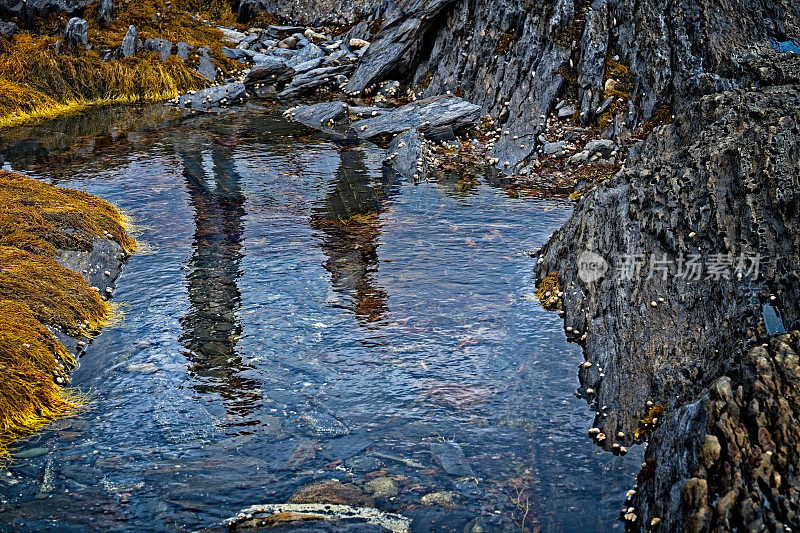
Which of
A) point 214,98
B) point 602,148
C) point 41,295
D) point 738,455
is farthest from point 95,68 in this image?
point 738,455

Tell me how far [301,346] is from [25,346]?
4.62 meters

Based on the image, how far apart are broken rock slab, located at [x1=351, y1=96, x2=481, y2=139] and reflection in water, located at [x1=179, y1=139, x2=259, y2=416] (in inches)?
243

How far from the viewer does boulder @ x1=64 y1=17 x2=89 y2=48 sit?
32.8m

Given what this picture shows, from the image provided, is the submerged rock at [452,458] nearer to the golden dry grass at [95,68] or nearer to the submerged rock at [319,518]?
the submerged rock at [319,518]

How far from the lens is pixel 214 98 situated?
3155 centimetres

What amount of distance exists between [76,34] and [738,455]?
3525 centimetres

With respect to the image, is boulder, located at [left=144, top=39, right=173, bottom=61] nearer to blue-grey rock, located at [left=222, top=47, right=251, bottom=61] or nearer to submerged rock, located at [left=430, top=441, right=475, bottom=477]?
blue-grey rock, located at [left=222, top=47, right=251, bottom=61]

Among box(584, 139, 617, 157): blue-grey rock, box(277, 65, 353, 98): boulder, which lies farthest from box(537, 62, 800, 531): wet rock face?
box(277, 65, 353, 98): boulder

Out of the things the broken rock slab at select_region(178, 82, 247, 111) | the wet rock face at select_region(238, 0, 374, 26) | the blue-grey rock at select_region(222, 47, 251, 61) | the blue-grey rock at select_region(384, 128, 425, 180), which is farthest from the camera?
the wet rock face at select_region(238, 0, 374, 26)

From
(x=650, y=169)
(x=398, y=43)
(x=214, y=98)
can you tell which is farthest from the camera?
(x=214, y=98)

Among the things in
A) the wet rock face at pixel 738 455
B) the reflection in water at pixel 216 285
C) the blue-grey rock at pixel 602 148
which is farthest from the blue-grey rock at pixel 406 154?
the wet rock face at pixel 738 455

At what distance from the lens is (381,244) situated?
54.1ft

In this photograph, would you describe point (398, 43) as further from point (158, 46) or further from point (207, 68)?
point (158, 46)

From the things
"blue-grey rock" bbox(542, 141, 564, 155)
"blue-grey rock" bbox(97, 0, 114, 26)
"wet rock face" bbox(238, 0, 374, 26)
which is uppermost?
"wet rock face" bbox(238, 0, 374, 26)
